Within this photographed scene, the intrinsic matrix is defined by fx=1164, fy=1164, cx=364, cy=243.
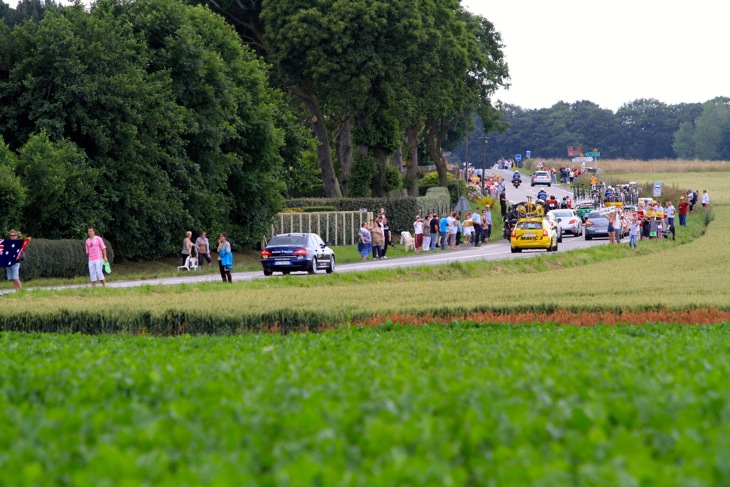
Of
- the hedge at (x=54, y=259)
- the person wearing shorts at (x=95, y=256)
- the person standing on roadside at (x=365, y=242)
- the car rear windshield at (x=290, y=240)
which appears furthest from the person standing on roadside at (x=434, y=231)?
the person wearing shorts at (x=95, y=256)

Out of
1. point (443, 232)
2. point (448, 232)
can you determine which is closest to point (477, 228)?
point (448, 232)

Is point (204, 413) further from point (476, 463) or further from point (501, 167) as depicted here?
point (501, 167)

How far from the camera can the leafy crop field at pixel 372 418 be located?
6.60 m

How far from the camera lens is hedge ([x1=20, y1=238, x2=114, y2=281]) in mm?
35062

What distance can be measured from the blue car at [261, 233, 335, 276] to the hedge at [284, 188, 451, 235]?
21264mm

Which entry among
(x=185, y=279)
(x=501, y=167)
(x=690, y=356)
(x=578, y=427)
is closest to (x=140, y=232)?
(x=185, y=279)

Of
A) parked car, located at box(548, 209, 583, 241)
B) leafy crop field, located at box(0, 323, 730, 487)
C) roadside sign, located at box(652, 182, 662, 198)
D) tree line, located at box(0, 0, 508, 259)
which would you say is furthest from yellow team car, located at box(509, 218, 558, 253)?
leafy crop field, located at box(0, 323, 730, 487)

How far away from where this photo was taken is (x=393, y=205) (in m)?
66.6

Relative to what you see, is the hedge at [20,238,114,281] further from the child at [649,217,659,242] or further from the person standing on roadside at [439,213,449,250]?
the child at [649,217,659,242]

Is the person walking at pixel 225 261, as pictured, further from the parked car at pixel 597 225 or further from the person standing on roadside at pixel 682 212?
the person standing on roadside at pixel 682 212

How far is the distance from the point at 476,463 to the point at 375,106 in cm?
5595

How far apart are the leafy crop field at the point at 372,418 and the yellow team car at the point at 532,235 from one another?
39.6 metres

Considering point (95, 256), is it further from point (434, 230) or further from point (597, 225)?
point (597, 225)

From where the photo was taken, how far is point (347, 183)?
67062 millimetres
